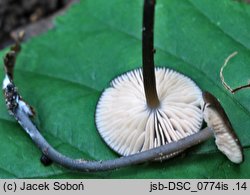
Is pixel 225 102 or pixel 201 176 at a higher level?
pixel 225 102

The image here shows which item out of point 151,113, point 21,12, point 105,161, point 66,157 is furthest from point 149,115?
point 21,12

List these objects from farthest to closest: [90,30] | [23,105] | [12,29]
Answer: [12,29], [90,30], [23,105]

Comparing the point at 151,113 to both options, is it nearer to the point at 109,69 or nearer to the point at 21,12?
the point at 109,69

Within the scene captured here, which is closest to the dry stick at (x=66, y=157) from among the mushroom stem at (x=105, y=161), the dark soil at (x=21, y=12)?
the mushroom stem at (x=105, y=161)

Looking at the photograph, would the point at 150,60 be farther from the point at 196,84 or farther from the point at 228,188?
the point at 228,188

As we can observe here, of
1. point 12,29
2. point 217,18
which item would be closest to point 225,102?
point 217,18

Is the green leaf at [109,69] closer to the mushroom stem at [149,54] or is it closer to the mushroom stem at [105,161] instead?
the mushroom stem at [105,161]

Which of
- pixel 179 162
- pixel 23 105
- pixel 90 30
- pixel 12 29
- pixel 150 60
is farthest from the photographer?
pixel 12 29
